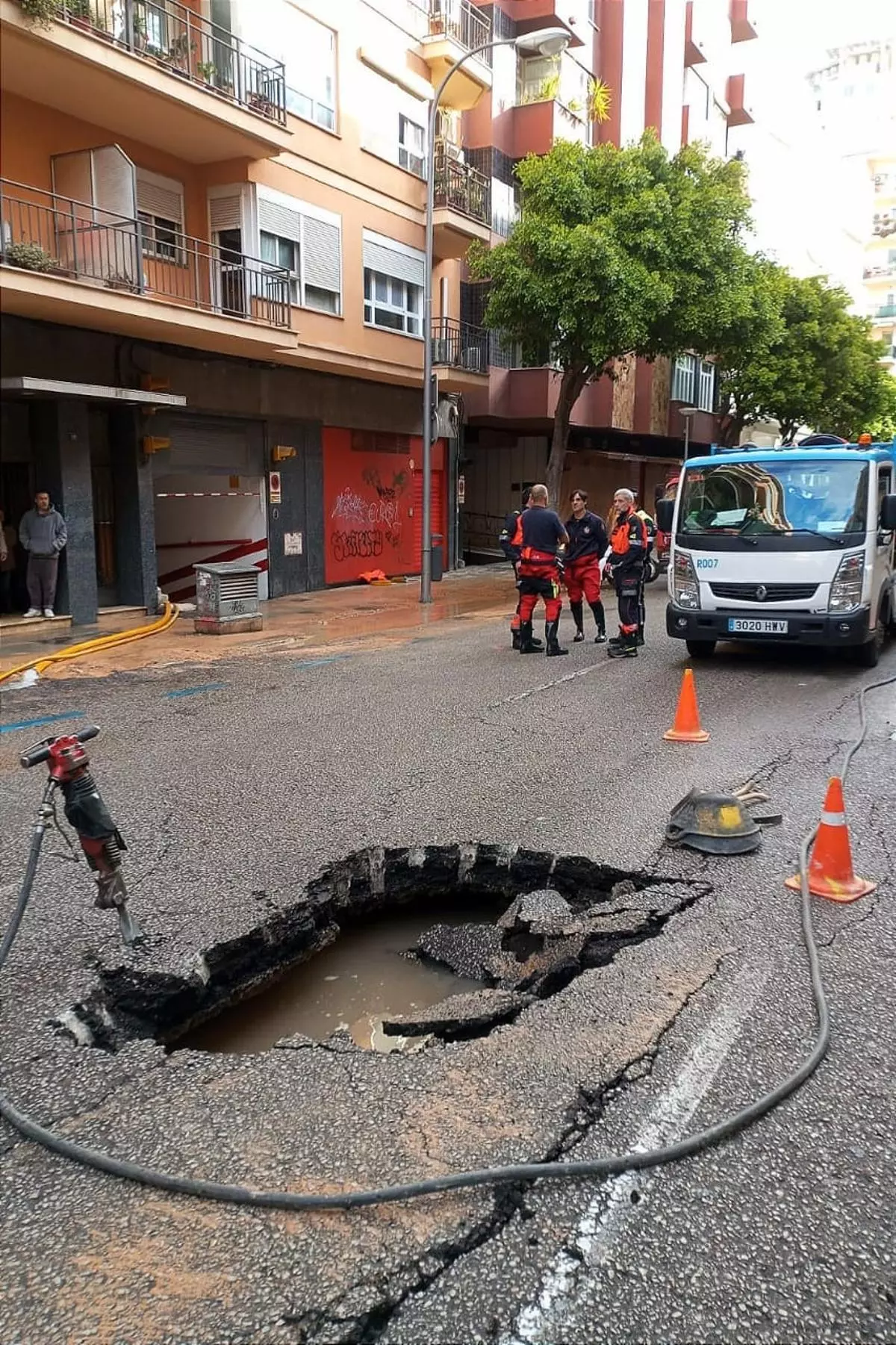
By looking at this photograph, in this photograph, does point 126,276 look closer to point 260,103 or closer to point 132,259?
point 132,259

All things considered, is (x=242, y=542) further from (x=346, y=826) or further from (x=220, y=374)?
(x=346, y=826)

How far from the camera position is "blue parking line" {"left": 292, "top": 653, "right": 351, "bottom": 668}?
11208 millimetres

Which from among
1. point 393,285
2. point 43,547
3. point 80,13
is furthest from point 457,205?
point 43,547

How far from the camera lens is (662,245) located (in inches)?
738

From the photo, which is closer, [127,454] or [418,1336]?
[418,1336]

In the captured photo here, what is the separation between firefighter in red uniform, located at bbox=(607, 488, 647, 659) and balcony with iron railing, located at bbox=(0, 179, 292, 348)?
7203 mm

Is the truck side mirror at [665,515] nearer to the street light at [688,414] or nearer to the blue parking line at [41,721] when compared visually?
the blue parking line at [41,721]

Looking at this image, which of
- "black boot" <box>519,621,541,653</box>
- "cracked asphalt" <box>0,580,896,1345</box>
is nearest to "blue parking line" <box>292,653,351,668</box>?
"black boot" <box>519,621,541,653</box>

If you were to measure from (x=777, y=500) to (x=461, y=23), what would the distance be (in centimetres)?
1830

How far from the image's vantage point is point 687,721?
287 inches

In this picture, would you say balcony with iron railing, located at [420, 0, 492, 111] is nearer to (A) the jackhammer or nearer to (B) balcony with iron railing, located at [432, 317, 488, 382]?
(B) balcony with iron railing, located at [432, 317, 488, 382]

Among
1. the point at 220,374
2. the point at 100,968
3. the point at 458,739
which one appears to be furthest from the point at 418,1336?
the point at 220,374

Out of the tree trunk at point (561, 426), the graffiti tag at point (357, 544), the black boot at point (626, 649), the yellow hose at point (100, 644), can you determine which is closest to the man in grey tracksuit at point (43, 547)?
the yellow hose at point (100, 644)

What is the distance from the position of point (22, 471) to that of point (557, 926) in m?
12.7
